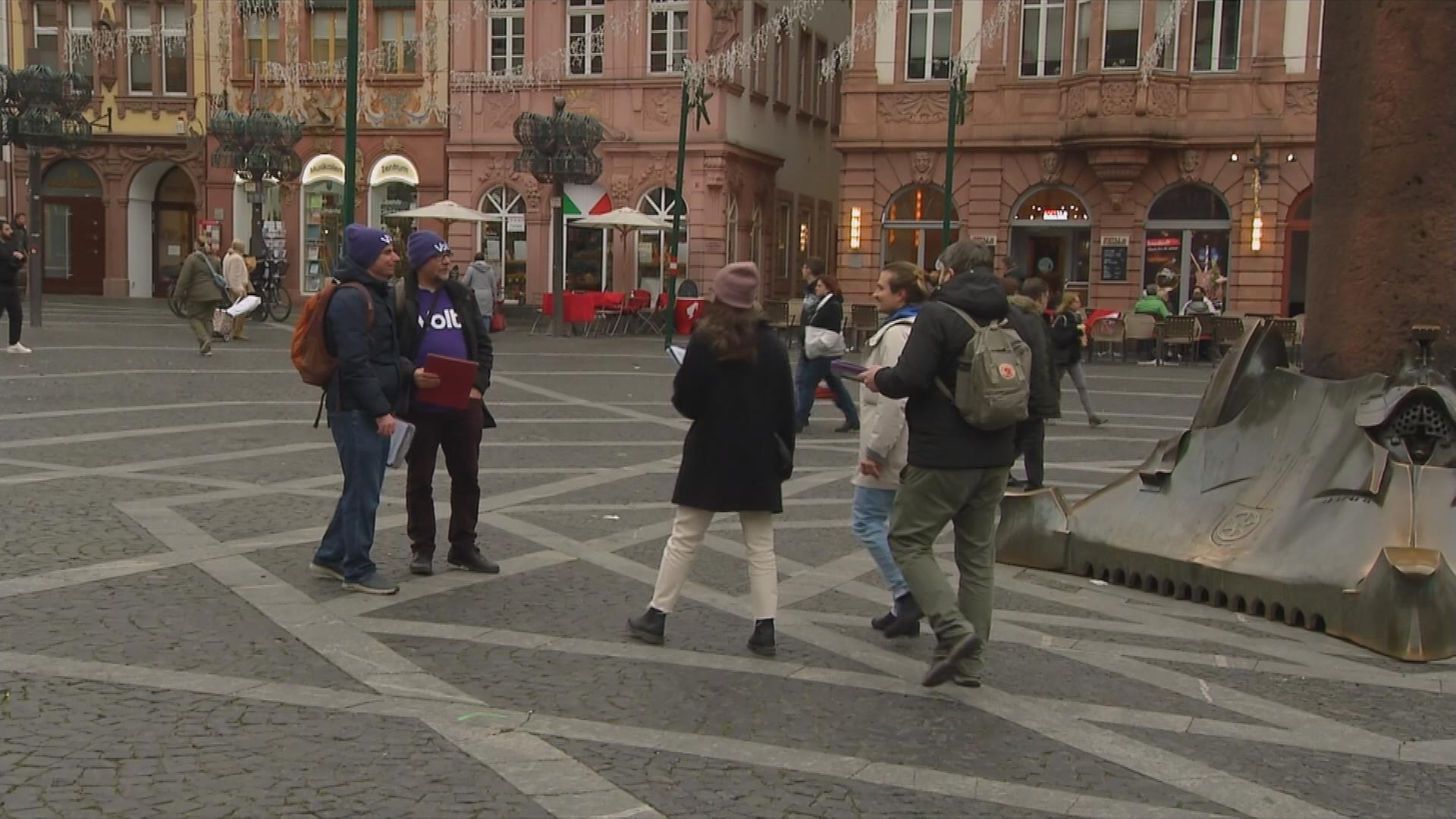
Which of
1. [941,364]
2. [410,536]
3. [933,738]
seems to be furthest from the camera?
[410,536]

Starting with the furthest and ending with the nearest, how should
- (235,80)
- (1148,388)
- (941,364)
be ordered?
(235,80) < (1148,388) < (941,364)

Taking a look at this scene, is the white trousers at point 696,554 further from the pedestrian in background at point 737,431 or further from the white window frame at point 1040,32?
the white window frame at point 1040,32

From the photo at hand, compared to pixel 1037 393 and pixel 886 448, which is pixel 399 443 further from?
pixel 1037 393

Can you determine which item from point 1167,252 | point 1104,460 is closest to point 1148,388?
point 1104,460

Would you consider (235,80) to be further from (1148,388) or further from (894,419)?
(894,419)

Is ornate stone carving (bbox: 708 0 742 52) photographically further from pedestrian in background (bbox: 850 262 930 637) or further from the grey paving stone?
the grey paving stone

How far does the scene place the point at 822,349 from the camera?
1380cm

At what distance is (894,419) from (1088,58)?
25.4 m

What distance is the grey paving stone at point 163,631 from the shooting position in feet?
19.6

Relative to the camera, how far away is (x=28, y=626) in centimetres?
643

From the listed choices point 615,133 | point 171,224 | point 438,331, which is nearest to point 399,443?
point 438,331

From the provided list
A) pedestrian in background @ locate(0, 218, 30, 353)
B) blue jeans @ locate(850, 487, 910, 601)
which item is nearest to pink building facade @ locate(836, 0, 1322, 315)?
pedestrian in background @ locate(0, 218, 30, 353)

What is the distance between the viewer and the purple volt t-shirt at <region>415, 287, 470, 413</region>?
7.57m

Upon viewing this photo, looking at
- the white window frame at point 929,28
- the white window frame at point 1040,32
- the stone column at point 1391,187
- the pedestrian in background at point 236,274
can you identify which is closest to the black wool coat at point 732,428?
the stone column at point 1391,187
